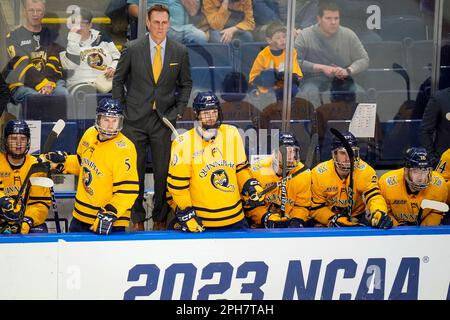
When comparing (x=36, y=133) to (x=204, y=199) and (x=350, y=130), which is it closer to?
(x=204, y=199)

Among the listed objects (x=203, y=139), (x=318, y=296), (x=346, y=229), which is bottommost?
(x=318, y=296)

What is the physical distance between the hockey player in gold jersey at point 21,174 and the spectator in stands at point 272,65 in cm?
170

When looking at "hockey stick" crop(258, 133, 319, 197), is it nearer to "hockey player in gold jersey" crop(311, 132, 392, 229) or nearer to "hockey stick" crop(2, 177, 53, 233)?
"hockey player in gold jersey" crop(311, 132, 392, 229)

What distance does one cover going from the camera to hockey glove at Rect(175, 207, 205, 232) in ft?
18.5

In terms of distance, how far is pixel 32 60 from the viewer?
690cm

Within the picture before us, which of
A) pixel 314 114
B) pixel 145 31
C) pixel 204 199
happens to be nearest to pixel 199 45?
pixel 145 31

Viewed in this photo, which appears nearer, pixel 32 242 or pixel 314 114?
pixel 32 242

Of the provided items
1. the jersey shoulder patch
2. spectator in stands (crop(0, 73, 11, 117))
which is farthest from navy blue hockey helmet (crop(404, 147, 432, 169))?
spectator in stands (crop(0, 73, 11, 117))

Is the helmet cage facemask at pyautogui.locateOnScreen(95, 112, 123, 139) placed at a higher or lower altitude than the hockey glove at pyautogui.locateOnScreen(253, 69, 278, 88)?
lower

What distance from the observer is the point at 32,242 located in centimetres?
548

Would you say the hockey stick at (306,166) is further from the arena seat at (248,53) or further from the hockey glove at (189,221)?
the arena seat at (248,53)

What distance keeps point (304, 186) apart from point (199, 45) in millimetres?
1316

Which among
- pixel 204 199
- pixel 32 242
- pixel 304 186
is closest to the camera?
pixel 32 242

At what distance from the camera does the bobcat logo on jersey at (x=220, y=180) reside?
5.91 metres
